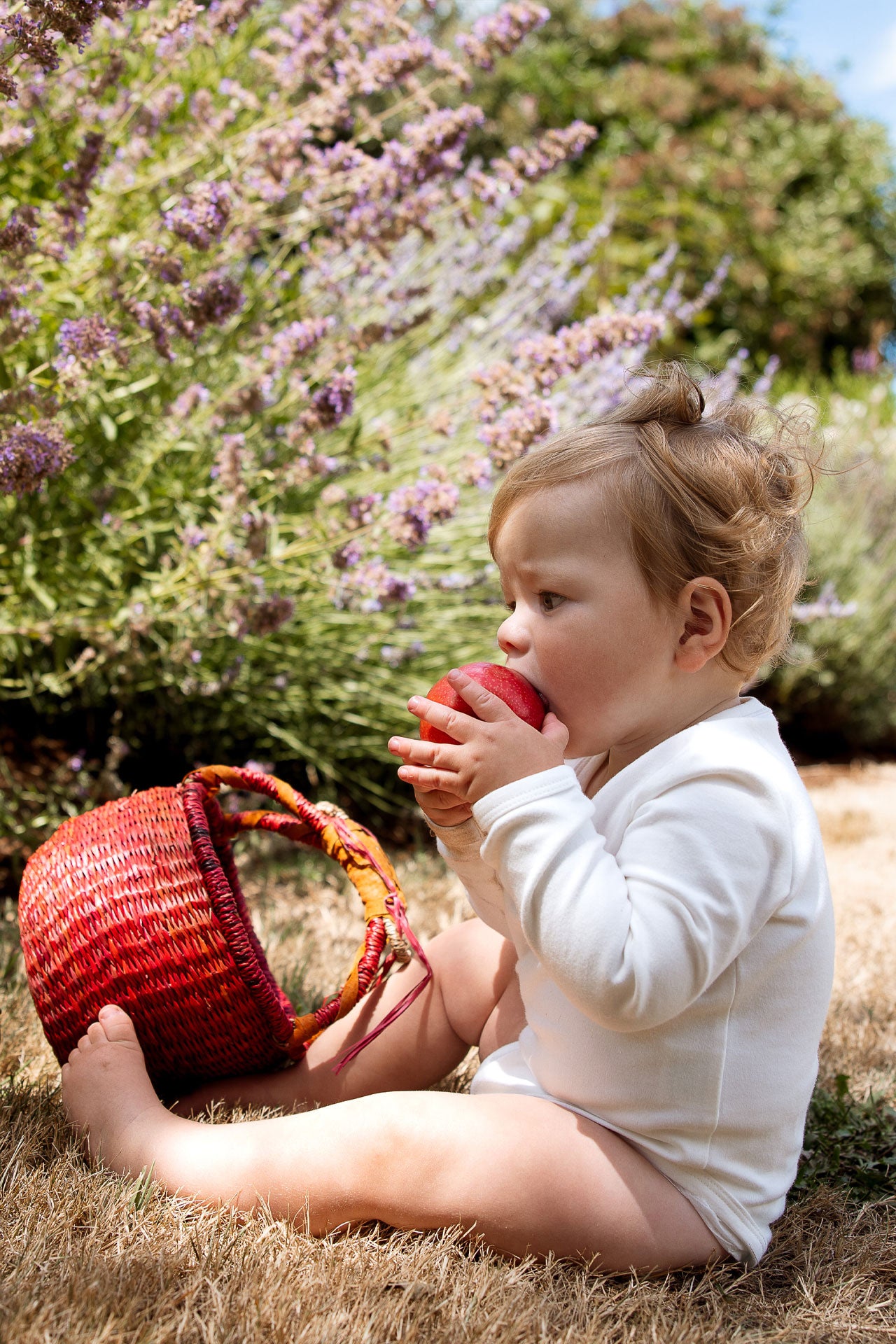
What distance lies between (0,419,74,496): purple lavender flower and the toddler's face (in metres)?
0.64

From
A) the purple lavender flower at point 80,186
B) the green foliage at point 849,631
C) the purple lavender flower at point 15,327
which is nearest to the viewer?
the purple lavender flower at point 15,327

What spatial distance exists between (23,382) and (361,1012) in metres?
1.02

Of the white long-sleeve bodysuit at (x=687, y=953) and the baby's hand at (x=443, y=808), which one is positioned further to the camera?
the baby's hand at (x=443, y=808)

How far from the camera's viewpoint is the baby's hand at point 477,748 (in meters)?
1.16

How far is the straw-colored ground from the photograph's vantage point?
98 centimetres

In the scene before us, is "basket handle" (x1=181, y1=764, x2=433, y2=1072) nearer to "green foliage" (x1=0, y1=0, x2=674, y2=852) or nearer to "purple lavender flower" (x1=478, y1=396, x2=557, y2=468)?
"green foliage" (x1=0, y1=0, x2=674, y2=852)

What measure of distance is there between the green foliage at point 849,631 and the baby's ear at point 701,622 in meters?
2.68

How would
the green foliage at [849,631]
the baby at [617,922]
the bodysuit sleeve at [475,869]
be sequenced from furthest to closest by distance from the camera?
the green foliage at [849,631] < the bodysuit sleeve at [475,869] < the baby at [617,922]

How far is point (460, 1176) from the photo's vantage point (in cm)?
114

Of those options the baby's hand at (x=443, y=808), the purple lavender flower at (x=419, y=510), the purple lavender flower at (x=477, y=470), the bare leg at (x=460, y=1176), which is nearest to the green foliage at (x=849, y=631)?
the purple lavender flower at (x=477, y=470)

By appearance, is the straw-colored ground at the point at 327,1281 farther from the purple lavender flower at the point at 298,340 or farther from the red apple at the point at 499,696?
the purple lavender flower at the point at 298,340

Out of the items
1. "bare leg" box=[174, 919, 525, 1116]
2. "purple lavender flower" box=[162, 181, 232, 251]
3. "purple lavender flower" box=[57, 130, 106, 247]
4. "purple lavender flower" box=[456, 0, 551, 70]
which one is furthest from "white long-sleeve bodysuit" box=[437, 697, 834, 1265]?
"purple lavender flower" box=[456, 0, 551, 70]

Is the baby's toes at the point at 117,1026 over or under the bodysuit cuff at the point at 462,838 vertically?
under

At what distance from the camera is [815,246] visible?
26.6 feet
